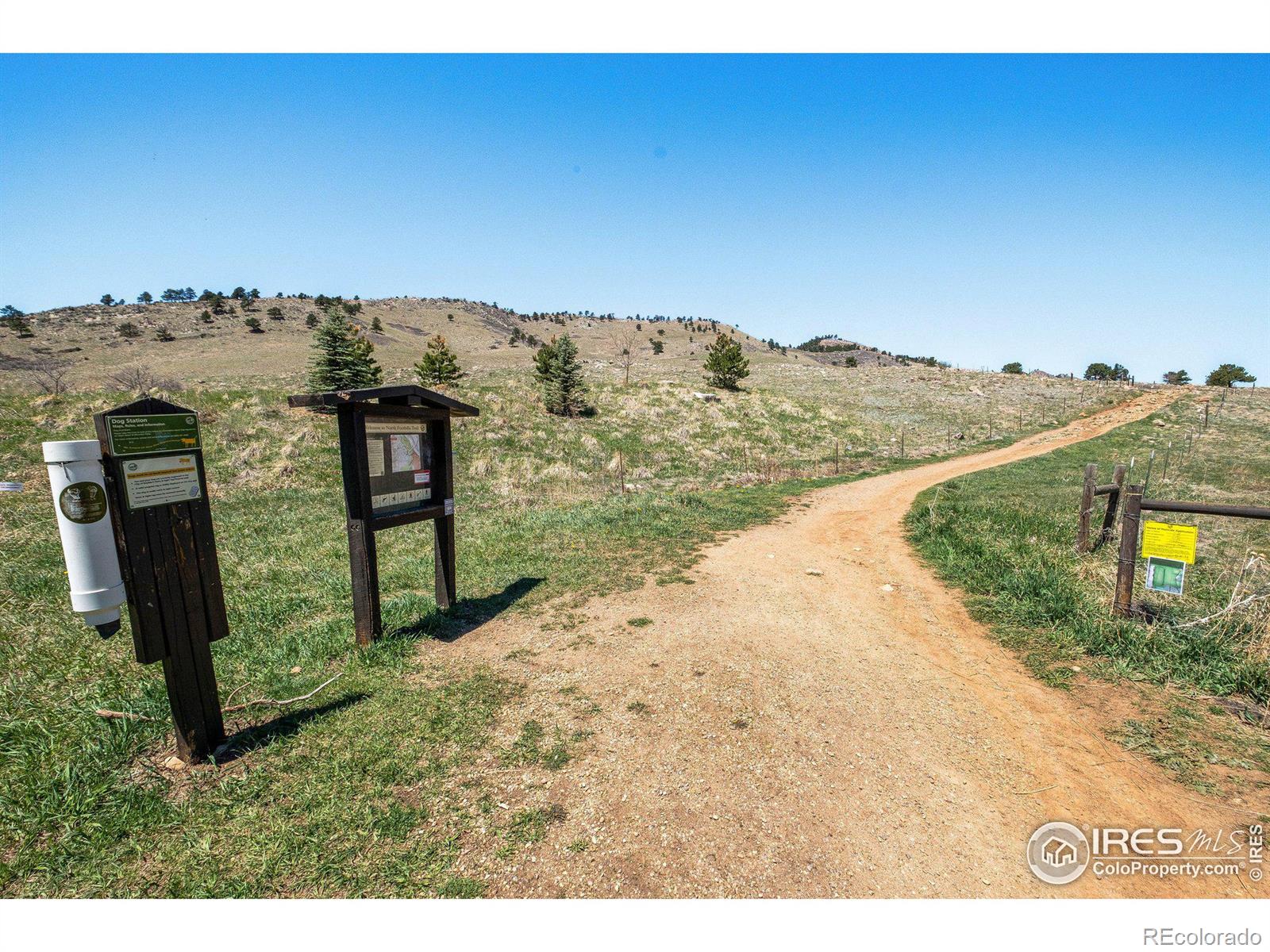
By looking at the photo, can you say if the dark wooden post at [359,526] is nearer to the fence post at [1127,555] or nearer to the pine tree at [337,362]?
the fence post at [1127,555]

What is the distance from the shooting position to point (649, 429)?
27.4 m

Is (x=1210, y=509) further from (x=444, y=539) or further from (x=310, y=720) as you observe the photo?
(x=310, y=720)

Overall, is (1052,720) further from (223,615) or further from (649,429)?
(649,429)

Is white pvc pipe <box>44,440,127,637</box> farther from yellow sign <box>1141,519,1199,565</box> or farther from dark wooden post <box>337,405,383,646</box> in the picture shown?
yellow sign <box>1141,519,1199,565</box>

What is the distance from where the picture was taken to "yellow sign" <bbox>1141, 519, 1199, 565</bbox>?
17.7ft

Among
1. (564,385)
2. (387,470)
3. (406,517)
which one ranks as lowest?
(406,517)

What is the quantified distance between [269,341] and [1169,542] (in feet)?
236

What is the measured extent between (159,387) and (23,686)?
25564 mm

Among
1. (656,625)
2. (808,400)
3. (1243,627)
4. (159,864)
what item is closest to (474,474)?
(656,625)

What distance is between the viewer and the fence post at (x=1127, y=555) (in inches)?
239

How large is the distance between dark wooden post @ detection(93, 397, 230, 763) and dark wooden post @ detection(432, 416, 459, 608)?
2.86 metres

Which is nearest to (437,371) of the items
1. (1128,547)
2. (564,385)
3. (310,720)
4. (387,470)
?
(564,385)

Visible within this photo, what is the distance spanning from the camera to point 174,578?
3.93 m
